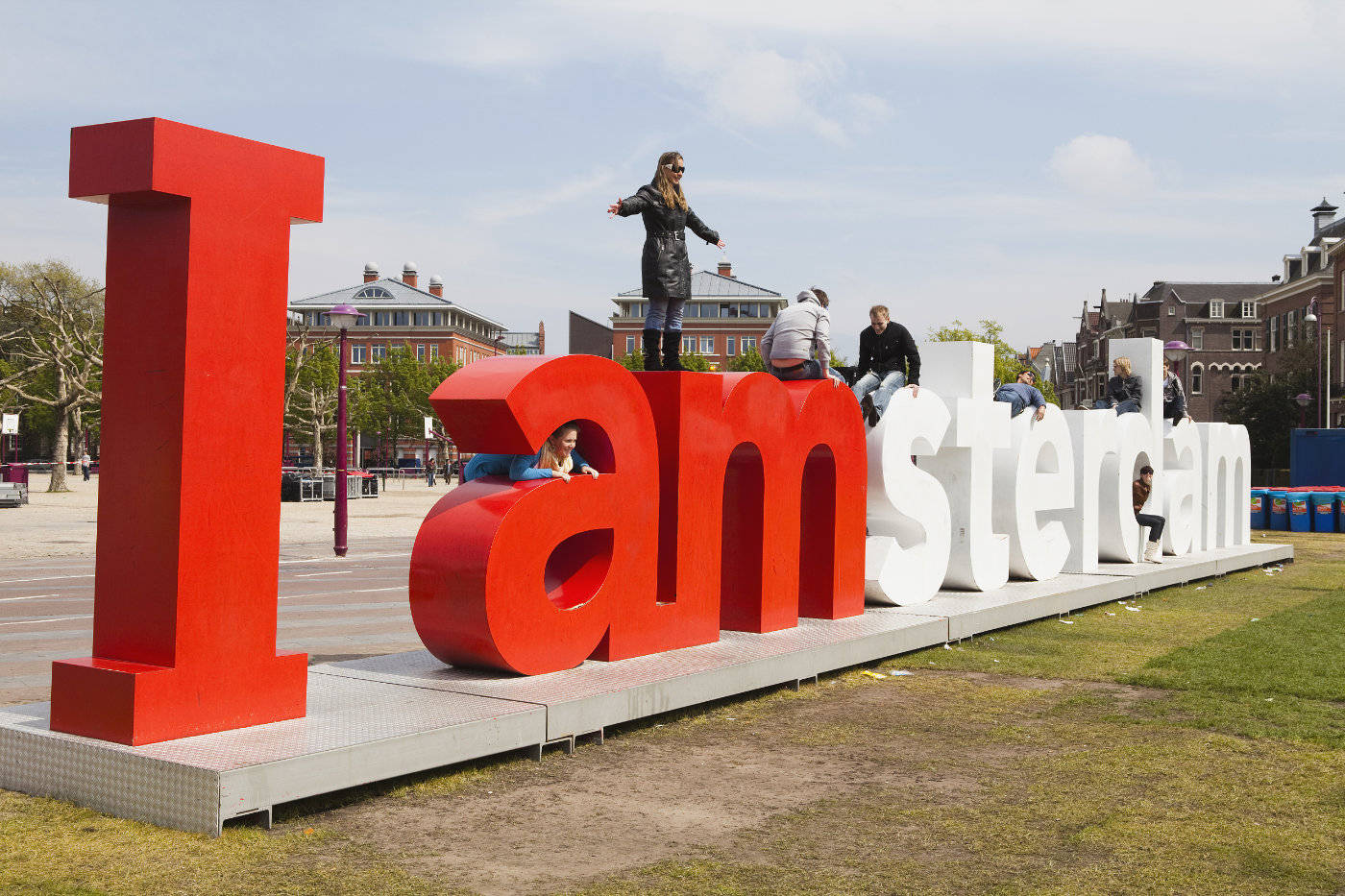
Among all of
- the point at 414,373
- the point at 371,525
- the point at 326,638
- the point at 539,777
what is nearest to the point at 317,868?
the point at 539,777

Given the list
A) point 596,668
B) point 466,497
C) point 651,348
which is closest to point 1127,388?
point 651,348

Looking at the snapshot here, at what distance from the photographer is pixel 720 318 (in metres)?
122

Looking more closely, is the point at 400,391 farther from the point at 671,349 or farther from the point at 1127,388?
the point at 671,349

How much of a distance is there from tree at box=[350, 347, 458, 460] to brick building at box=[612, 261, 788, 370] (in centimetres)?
2572

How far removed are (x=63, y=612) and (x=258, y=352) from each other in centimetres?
786

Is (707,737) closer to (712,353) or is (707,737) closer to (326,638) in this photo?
(326,638)

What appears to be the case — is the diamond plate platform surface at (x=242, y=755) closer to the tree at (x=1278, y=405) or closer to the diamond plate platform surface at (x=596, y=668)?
the diamond plate platform surface at (x=596, y=668)

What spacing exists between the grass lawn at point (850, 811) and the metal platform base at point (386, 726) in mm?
139

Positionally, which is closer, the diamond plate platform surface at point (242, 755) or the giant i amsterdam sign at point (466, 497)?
the diamond plate platform surface at point (242, 755)

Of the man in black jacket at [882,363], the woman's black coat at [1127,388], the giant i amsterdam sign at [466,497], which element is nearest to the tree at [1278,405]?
the woman's black coat at [1127,388]

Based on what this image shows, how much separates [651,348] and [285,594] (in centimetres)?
717

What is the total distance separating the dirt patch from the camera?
509cm

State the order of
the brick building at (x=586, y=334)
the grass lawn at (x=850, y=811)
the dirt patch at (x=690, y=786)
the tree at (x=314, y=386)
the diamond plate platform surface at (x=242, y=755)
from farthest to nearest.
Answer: the tree at (x=314, y=386), the brick building at (x=586, y=334), the diamond plate platform surface at (x=242, y=755), the dirt patch at (x=690, y=786), the grass lawn at (x=850, y=811)

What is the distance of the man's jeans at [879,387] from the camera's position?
12.4 meters
